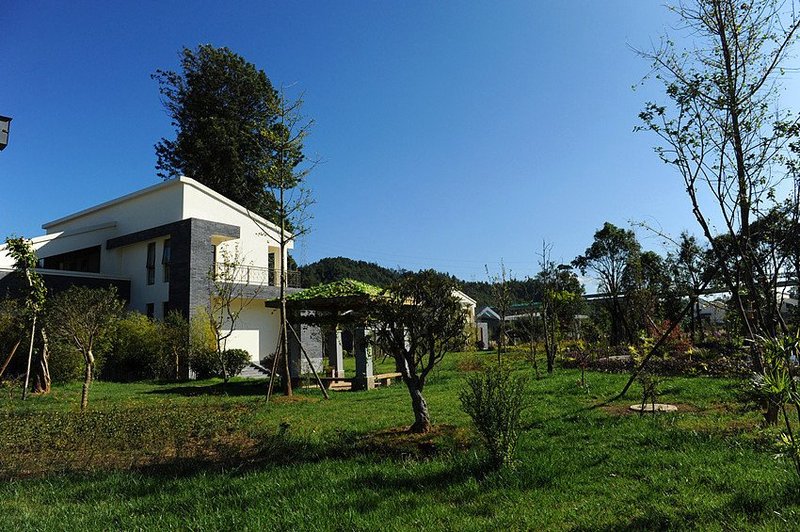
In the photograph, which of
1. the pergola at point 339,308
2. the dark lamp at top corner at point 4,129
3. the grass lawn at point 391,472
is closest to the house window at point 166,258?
the pergola at point 339,308

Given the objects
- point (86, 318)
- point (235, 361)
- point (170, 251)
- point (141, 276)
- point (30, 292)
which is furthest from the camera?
point (141, 276)

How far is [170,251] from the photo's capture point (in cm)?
2033

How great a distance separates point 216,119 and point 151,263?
1044 cm

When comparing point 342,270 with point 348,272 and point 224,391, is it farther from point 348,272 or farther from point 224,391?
point 224,391

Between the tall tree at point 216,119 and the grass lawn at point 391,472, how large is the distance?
72.2 feet

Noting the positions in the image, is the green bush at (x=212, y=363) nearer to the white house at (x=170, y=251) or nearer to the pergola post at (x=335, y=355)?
the white house at (x=170, y=251)

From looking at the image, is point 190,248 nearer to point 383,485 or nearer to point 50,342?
point 50,342

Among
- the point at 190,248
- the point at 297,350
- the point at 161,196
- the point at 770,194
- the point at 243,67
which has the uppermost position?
the point at 243,67

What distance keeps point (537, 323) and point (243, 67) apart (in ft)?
76.4

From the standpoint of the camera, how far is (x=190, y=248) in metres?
19.4

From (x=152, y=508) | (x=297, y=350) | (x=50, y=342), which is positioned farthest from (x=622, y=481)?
(x=50, y=342)

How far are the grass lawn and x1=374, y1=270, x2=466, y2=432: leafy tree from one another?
2.42 feet

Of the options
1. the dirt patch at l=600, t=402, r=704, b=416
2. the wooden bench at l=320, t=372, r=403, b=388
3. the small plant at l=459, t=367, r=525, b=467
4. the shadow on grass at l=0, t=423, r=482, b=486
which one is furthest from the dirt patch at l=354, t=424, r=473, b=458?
the wooden bench at l=320, t=372, r=403, b=388

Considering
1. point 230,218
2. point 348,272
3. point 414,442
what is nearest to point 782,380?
point 414,442
